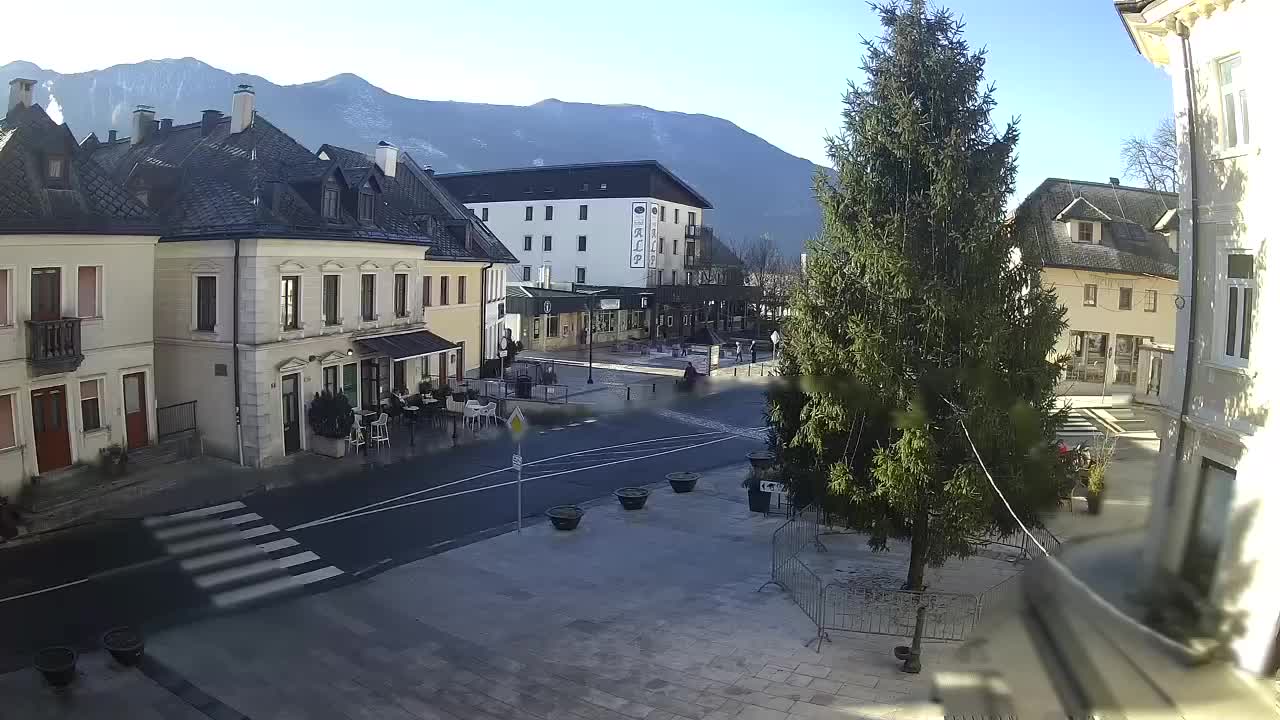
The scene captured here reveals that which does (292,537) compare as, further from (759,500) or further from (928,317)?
(928,317)

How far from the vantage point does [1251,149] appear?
8.67 metres

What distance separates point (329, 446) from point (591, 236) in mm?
44765

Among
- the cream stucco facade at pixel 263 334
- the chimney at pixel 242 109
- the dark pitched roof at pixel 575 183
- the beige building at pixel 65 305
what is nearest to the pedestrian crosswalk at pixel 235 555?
the beige building at pixel 65 305

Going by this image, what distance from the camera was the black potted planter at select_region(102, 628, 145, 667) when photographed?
11773 mm

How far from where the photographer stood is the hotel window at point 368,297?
2875 cm

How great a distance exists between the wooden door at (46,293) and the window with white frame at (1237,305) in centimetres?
2248

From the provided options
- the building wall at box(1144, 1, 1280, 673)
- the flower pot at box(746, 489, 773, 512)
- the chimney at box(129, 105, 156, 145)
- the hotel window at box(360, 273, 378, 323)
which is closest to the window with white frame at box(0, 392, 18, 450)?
the hotel window at box(360, 273, 378, 323)

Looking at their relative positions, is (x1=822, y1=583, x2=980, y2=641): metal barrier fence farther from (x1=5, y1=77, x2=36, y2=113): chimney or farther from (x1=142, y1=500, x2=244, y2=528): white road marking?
(x1=5, y1=77, x2=36, y2=113): chimney

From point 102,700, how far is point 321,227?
1739 cm

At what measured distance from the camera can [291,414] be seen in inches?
1005

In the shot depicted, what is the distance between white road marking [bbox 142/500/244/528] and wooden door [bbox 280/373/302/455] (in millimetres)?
4707

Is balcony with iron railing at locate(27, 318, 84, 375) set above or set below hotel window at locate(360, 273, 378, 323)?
below

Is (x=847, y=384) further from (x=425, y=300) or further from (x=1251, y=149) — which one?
(x=425, y=300)

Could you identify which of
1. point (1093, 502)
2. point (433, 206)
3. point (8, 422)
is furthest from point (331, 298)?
point (1093, 502)
